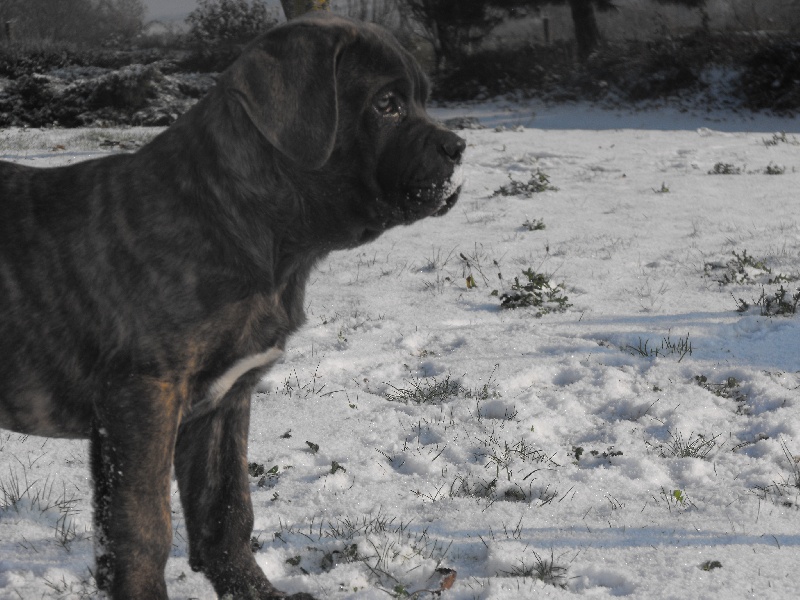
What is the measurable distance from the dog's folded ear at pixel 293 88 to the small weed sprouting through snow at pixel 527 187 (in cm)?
673

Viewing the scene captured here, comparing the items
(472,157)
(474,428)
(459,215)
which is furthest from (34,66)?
(474,428)

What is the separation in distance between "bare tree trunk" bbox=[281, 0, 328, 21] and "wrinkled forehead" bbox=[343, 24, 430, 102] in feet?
14.6

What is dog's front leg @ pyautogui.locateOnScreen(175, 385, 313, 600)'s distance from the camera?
3.32 metres

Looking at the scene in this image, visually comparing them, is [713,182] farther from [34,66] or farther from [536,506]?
[34,66]

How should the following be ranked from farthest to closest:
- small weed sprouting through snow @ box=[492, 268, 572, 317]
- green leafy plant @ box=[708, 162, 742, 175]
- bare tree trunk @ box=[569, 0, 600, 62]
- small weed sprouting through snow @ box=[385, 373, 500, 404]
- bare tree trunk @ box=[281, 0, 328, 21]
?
bare tree trunk @ box=[569, 0, 600, 62] → green leafy plant @ box=[708, 162, 742, 175] → bare tree trunk @ box=[281, 0, 328, 21] → small weed sprouting through snow @ box=[492, 268, 572, 317] → small weed sprouting through snow @ box=[385, 373, 500, 404]

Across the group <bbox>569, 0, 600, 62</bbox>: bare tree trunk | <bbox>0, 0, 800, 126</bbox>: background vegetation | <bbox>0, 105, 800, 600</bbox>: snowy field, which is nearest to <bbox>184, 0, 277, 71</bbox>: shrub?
<bbox>0, 0, 800, 126</bbox>: background vegetation

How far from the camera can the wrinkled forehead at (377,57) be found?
325 centimetres

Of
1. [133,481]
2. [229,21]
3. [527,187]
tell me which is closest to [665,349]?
[133,481]

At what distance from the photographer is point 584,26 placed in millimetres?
23797

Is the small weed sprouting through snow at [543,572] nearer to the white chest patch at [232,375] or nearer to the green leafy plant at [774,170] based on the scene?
the white chest patch at [232,375]

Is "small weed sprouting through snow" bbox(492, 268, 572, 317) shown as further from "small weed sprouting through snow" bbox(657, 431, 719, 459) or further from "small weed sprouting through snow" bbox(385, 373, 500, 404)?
"small weed sprouting through snow" bbox(657, 431, 719, 459)

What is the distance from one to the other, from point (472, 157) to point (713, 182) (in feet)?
10.3

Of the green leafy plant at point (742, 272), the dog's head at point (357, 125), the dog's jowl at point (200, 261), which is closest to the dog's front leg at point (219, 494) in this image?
the dog's jowl at point (200, 261)

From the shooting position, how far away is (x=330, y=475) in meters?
4.11
